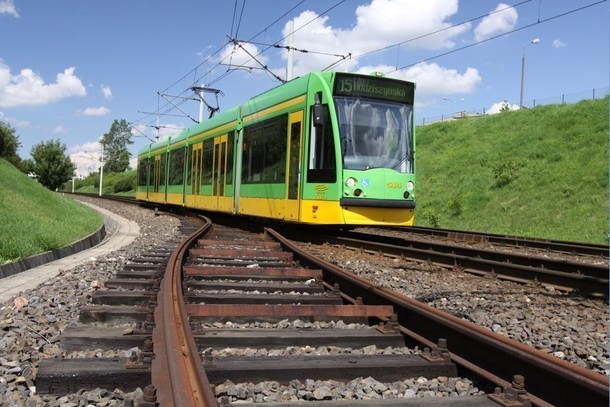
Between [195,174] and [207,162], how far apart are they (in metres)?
2.06

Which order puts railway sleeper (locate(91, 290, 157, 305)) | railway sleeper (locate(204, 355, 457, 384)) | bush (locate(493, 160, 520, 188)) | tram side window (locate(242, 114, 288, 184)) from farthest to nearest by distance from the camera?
bush (locate(493, 160, 520, 188)) < tram side window (locate(242, 114, 288, 184)) < railway sleeper (locate(91, 290, 157, 305)) < railway sleeper (locate(204, 355, 457, 384))

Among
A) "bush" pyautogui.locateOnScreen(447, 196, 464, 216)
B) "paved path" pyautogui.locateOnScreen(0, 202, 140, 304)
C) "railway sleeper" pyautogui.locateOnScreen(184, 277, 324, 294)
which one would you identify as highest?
"bush" pyautogui.locateOnScreen(447, 196, 464, 216)

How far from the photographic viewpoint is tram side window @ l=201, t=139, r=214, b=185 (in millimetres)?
19781

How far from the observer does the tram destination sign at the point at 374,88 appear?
12.1m

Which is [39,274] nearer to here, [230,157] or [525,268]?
[525,268]

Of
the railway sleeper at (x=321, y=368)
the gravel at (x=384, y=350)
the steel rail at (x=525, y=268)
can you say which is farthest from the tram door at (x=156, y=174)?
the railway sleeper at (x=321, y=368)

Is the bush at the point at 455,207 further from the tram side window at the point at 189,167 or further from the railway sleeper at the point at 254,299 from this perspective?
the railway sleeper at the point at 254,299

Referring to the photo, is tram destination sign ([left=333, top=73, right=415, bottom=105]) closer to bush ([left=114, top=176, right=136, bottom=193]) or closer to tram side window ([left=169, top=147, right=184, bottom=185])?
tram side window ([left=169, top=147, right=184, bottom=185])

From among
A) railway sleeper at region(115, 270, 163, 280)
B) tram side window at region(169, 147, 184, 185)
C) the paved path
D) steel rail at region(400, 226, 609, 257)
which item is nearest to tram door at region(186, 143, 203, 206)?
tram side window at region(169, 147, 184, 185)

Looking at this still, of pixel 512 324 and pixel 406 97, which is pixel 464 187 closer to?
pixel 406 97

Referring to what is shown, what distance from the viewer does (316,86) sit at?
12242mm

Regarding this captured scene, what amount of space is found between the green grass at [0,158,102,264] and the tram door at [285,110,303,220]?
4.59 metres

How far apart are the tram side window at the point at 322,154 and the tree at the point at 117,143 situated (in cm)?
12769

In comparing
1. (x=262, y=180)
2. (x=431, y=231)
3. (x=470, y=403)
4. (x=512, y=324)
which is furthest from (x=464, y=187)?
(x=470, y=403)
